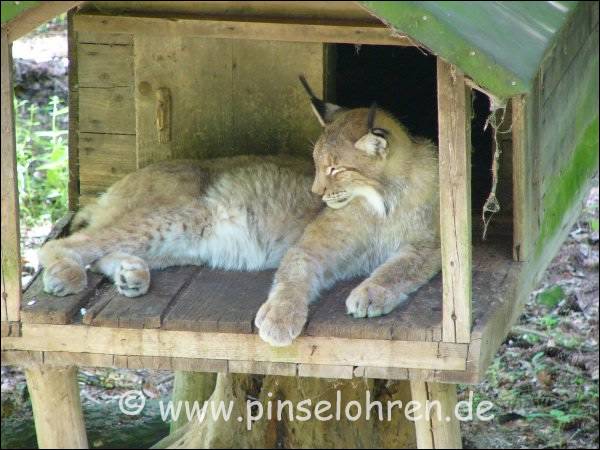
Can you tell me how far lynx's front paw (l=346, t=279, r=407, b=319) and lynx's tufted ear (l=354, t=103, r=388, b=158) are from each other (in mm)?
627

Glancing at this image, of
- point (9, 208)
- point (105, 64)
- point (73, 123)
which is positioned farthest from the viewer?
point (73, 123)

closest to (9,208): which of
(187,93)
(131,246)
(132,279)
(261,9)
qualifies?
(132,279)

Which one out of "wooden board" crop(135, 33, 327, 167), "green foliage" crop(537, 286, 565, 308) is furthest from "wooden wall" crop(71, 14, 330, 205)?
"green foliage" crop(537, 286, 565, 308)

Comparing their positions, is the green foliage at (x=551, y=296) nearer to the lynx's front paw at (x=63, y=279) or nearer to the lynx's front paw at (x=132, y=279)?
the lynx's front paw at (x=132, y=279)

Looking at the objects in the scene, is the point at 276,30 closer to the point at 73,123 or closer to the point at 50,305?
the point at 50,305

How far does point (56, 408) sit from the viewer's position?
166 inches

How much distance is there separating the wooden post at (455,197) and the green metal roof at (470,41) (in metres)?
0.12

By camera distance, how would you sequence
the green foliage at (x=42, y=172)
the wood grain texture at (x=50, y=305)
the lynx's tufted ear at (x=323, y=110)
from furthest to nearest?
the green foliage at (x=42, y=172) < the lynx's tufted ear at (x=323, y=110) < the wood grain texture at (x=50, y=305)

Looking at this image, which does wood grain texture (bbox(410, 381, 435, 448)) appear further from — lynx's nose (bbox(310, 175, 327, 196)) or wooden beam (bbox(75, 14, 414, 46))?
wooden beam (bbox(75, 14, 414, 46))

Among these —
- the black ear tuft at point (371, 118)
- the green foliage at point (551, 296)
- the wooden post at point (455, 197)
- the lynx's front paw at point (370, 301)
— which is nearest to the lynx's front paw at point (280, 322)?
the lynx's front paw at point (370, 301)

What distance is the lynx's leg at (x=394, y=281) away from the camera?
13.1 ft

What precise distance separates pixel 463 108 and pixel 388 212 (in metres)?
1.12

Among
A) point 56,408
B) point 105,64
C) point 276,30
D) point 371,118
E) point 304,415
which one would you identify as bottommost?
point 304,415

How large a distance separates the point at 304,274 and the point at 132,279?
0.67 meters
